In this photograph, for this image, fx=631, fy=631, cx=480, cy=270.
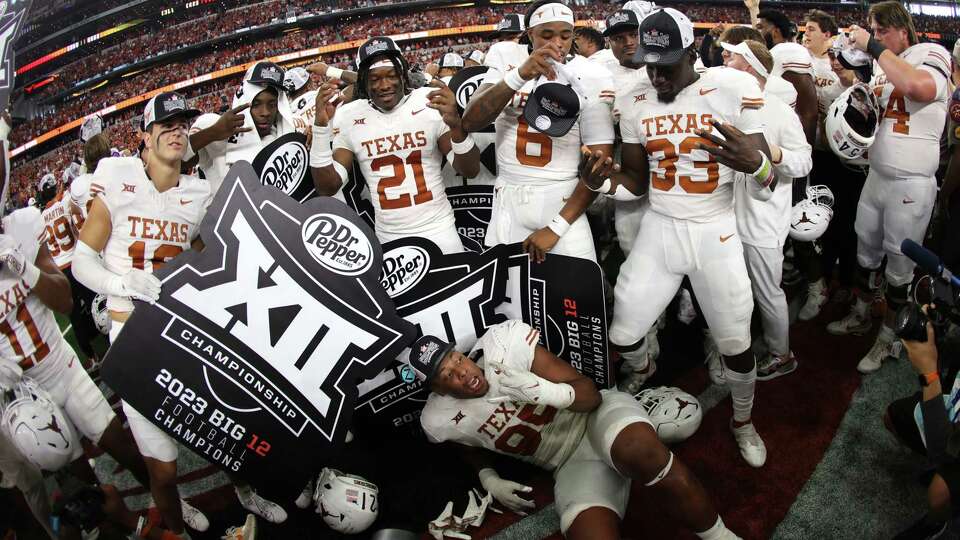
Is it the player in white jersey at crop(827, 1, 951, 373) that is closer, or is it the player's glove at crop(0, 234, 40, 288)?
the player's glove at crop(0, 234, 40, 288)

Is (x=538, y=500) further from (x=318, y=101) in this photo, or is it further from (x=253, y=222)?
(x=318, y=101)

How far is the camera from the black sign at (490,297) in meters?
3.57

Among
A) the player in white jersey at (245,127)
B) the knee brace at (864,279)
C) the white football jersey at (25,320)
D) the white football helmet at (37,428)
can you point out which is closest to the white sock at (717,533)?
Answer: the knee brace at (864,279)

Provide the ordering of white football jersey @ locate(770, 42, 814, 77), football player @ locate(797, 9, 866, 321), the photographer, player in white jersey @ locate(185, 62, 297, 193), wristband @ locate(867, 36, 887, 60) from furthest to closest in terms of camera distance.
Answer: football player @ locate(797, 9, 866, 321)
white football jersey @ locate(770, 42, 814, 77)
player in white jersey @ locate(185, 62, 297, 193)
wristband @ locate(867, 36, 887, 60)
the photographer

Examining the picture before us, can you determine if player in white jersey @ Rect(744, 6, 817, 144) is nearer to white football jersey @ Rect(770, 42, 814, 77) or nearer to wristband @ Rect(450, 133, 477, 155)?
white football jersey @ Rect(770, 42, 814, 77)

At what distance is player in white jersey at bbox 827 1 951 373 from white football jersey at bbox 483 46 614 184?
5.57 feet

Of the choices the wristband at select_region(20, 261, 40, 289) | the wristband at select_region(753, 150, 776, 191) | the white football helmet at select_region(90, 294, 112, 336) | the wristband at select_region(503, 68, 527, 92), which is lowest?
the white football helmet at select_region(90, 294, 112, 336)

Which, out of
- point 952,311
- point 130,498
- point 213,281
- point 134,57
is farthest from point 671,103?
point 134,57

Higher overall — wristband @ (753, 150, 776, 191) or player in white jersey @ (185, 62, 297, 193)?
player in white jersey @ (185, 62, 297, 193)

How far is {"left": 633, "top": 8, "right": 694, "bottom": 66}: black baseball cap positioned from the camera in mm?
2924

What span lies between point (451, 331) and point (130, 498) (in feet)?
7.88

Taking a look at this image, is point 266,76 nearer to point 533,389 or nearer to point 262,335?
point 262,335

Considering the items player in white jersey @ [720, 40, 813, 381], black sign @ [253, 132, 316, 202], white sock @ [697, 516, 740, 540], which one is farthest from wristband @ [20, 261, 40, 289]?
player in white jersey @ [720, 40, 813, 381]

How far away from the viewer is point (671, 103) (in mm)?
3119
